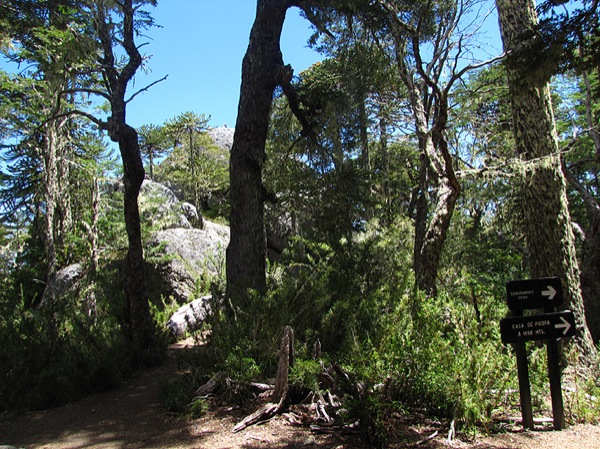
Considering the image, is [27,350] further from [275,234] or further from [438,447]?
[275,234]

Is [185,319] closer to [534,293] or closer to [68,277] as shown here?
[68,277]

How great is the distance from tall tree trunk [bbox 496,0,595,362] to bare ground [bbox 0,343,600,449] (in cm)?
254

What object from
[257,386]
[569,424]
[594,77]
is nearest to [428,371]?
[569,424]

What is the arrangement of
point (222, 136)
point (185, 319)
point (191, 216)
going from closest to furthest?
point (185, 319) → point (191, 216) → point (222, 136)

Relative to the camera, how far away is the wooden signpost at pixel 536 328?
15.4 ft

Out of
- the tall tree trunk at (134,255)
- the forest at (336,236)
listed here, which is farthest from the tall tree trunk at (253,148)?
the tall tree trunk at (134,255)

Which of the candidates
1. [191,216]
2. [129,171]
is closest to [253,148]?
[129,171]

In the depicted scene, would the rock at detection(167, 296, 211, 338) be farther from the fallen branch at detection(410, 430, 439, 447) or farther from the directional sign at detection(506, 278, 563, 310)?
the directional sign at detection(506, 278, 563, 310)

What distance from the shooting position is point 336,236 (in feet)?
35.3

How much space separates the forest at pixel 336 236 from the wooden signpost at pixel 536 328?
0.33m

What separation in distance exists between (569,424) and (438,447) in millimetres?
1752

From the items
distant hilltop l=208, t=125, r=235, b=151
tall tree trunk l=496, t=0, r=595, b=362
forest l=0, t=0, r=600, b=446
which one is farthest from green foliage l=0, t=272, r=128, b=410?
distant hilltop l=208, t=125, r=235, b=151

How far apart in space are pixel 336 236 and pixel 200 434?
6.53 m

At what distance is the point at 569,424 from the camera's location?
493cm
